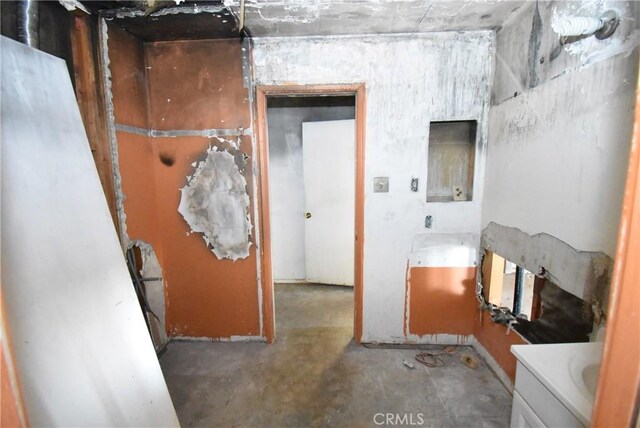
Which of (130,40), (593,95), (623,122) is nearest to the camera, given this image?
(623,122)

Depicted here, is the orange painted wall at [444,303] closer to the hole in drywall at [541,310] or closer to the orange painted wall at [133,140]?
the hole in drywall at [541,310]

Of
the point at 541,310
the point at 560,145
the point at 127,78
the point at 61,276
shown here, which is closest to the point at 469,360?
the point at 541,310

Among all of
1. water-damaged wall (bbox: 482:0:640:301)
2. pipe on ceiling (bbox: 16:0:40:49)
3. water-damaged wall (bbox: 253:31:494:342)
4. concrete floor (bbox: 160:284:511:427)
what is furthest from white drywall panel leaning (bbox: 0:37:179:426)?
water-damaged wall (bbox: 482:0:640:301)

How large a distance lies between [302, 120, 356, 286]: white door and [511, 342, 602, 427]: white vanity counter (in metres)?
2.44

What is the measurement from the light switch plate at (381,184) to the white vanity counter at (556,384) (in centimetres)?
138

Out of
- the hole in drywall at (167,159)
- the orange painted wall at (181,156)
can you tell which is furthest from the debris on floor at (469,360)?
the hole in drywall at (167,159)

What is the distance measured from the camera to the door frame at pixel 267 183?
2.17 metres

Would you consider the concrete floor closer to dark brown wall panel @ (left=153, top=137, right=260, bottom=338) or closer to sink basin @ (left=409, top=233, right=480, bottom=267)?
dark brown wall panel @ (left=153, top=137, right=260, bottom=338)

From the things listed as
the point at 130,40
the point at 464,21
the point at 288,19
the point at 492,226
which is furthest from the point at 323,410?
the point at 130,40

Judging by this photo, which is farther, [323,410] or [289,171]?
[289,171]

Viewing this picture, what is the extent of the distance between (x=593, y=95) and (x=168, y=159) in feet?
8.71

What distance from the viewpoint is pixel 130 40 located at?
2023mm

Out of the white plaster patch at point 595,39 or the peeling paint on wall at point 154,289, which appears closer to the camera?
the white plaster patch at point 595,39

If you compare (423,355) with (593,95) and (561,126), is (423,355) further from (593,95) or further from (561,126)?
(593,95)
